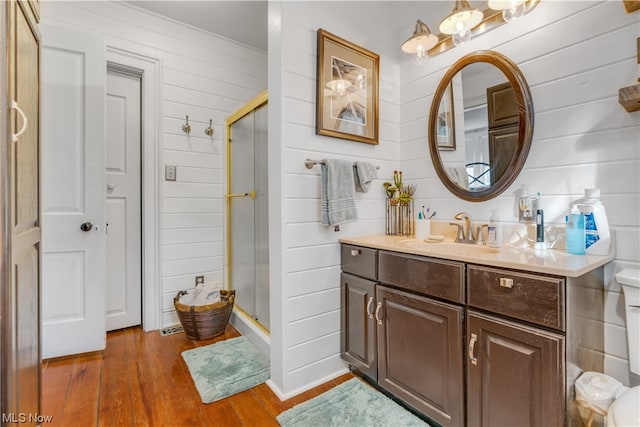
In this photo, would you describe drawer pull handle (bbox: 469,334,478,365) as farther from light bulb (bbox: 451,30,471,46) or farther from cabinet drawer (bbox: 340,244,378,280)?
light bulb (bbox: 451,30,471,46)

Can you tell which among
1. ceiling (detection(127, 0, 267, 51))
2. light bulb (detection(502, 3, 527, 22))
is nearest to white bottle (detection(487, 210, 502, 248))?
light bulb (detection(502, 3, 527, 22))

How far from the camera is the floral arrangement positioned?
6.64ft

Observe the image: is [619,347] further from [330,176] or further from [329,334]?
[330,176]

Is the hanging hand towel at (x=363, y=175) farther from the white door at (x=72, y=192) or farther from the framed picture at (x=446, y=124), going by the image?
the white door at (x=72, y=192)

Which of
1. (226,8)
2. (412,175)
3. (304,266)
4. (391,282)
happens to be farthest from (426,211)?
(226,8)

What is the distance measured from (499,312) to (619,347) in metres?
0.61

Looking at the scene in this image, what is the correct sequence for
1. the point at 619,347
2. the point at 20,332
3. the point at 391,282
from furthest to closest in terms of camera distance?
1. the point at 391,282
2. the point at 619,347
3. the point at 20,332

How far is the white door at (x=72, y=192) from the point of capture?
6.22 ft

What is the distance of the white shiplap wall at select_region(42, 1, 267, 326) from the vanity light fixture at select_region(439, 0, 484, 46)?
1930 millimetres

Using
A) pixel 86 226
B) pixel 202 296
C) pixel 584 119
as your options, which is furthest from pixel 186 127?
pixel 584 119

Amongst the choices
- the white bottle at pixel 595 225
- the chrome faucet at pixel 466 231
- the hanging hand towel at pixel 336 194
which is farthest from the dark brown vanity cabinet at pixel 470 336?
the chrome faucet at pixel 466 231

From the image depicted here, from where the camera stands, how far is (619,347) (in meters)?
1.22

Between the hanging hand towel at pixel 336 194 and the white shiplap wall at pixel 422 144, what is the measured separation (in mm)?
92

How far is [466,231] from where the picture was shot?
1.70m
